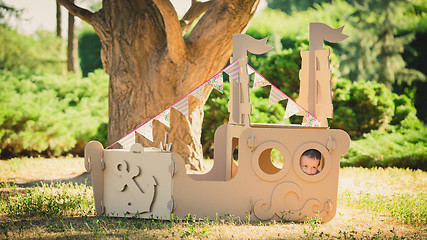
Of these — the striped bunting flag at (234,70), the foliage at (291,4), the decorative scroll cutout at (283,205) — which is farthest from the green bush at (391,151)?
the foliage at (291,4)

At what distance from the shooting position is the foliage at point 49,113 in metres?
9.04

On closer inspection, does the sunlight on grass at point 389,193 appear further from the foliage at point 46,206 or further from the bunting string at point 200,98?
the foliage at point 46,206

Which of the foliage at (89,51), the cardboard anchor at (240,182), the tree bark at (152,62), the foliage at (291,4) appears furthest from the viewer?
the foliage at (291,4)

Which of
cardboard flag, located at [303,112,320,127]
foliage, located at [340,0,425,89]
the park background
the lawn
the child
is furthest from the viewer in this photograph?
foliage, located at [340,0,425,89]

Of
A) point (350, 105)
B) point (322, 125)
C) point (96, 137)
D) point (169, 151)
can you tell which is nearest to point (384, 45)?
point (350, 105)

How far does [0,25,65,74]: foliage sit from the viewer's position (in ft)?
45.5

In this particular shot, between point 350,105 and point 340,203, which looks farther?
point 350,105

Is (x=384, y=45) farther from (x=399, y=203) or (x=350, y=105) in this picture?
(x=399, y=203)

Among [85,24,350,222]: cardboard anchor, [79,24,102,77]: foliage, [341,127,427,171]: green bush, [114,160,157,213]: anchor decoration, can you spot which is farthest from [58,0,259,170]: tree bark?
[79,24,102,77]: foliage

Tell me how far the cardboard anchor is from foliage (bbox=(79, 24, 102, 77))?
13.8m

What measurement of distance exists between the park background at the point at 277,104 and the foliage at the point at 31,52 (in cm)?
3

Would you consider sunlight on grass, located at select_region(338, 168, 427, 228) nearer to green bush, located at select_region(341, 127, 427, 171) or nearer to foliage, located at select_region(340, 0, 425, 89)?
green bush, located at select_region(341, 127, 427, 171)

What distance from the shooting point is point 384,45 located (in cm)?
1559

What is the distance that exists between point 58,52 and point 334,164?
13.6 m
